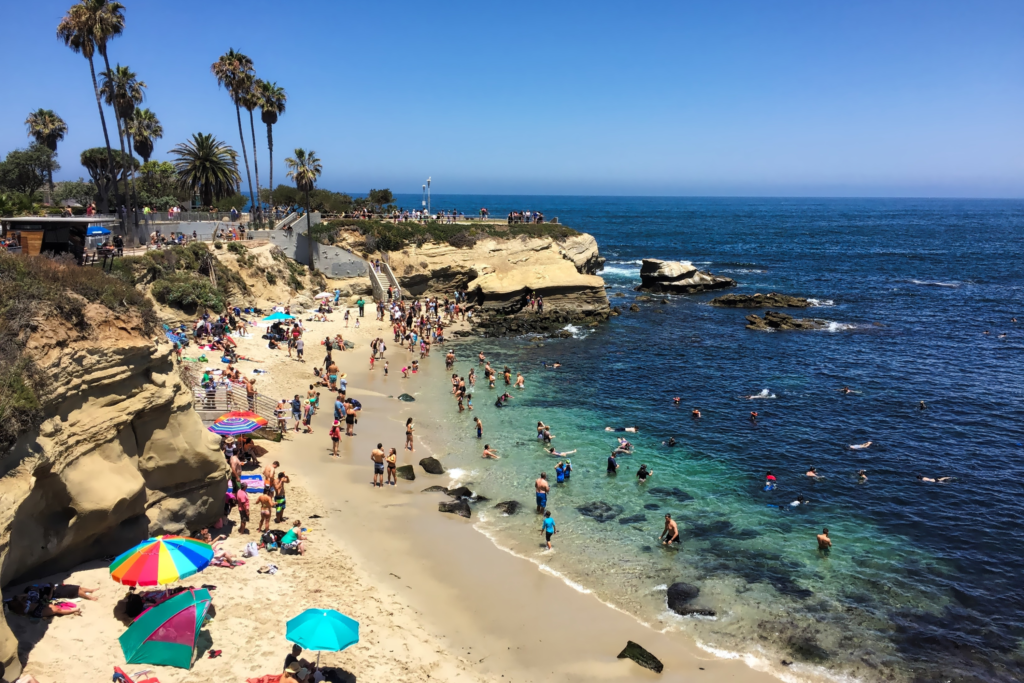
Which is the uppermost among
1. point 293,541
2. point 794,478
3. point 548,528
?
point 293,541

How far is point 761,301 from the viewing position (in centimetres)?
5078

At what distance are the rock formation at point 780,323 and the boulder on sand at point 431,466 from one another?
1158 inches

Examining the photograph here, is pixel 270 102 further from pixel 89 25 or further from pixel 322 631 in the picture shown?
pixel 322 631

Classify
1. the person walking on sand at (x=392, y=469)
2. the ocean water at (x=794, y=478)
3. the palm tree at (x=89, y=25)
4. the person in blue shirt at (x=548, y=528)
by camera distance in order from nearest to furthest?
the ocean water at (x=794, y=478) → the person in blue shirt at (x=548, y=528) → the person walking on sand at (x=392, y=469) → the palm tree at (x=89, y=25)

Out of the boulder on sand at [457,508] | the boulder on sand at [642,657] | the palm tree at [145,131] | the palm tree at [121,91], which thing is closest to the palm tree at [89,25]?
the palm tree at [121,91]

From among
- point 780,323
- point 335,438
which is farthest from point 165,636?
point 780,323

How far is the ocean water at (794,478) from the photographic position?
46.3ft

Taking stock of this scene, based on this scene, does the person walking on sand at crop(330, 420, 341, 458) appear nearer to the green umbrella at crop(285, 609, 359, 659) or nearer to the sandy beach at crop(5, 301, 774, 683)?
the sandy beach at crop(5, 301, 774, 683)

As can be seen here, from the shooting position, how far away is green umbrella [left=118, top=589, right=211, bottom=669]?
32.3ft

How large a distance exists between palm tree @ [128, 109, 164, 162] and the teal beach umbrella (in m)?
50.3

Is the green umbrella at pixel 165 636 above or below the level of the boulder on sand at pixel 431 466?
above

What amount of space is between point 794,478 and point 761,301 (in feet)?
105

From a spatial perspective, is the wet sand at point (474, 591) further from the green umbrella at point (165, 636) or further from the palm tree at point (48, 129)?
the palm tree at point (48, 129)

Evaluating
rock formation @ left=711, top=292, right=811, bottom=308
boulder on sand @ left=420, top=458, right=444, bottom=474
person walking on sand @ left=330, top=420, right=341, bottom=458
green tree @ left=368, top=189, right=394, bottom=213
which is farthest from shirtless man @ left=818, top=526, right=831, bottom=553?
green tree @ left=368, top=189, right=394, bottom=213
